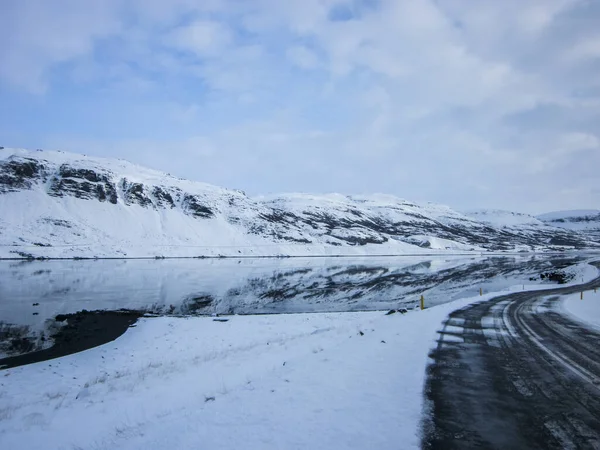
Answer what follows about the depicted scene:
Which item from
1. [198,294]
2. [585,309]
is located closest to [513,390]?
[585,309]

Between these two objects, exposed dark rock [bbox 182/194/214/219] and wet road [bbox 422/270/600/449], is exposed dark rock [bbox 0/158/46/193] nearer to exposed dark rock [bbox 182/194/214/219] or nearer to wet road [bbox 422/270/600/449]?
exposed dark rock [bbox 182/194/214/219]

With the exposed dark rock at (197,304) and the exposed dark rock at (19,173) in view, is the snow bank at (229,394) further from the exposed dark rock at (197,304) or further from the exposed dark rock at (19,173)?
the exposed dark rock at (19,173)

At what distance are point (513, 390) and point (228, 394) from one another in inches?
248

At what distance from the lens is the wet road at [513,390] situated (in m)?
5.77

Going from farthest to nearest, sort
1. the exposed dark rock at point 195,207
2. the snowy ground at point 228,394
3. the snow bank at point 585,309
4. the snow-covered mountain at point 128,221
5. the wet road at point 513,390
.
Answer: the exposed dark rock at point 195,207 < the snow-covered mountain at point 128,221 < the snow bank at point 585,309 < the snowy ground at point 228,394 < the wet road at point 513,390

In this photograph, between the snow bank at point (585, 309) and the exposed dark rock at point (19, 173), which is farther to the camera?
the exposed dark rock at point (19, 173)

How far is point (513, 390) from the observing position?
26.3 feet

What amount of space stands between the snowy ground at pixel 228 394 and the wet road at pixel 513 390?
1.79 ft

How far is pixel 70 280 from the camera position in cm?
3978

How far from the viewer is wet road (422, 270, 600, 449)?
5766mm

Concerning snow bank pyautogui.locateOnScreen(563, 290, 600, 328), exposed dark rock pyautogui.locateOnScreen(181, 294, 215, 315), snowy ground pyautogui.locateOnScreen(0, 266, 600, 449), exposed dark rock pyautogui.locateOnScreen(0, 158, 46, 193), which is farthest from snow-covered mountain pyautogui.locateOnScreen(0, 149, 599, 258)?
snow bank pyautogui.locateOnScreen(563, 290, 600, 328)

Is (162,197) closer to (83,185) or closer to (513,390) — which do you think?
(83,185)

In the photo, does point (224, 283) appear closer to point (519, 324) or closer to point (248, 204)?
point (519, 324)

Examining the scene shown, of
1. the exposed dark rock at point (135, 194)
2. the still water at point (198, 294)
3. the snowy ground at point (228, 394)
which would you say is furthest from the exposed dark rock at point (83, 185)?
the snowy ground at point (228, 394)
